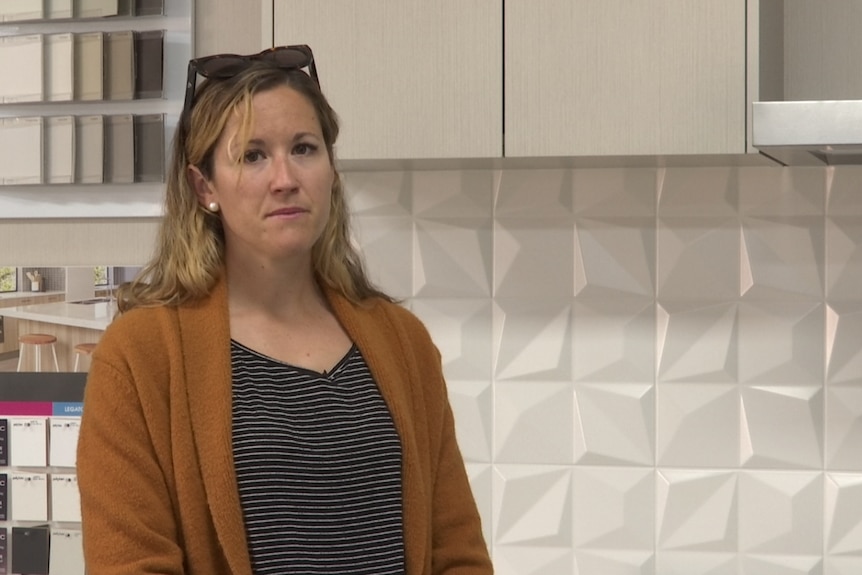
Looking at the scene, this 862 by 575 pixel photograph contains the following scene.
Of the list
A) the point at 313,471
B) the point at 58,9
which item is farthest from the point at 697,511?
the point at 58,9

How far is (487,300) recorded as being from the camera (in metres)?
2.19

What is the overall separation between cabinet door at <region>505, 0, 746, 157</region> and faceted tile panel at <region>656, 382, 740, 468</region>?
544 mm

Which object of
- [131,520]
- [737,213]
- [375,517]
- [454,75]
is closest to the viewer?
[131,520]

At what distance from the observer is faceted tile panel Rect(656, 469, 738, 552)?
210cm

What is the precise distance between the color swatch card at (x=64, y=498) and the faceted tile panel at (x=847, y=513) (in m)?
1.47

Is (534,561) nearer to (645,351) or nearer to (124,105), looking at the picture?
(645,351)

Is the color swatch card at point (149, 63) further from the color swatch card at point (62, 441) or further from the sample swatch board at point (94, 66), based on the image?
the color swatch card at point (62, 441)

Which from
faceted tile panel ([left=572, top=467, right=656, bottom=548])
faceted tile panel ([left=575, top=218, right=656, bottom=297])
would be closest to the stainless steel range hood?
faceted tile panel ([left=575, top=218, right=656, bottom=297])

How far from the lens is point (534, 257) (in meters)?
2.17

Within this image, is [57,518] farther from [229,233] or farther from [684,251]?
[684,251]

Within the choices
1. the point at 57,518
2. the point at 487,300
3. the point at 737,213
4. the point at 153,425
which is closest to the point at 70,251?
the point at 57,518

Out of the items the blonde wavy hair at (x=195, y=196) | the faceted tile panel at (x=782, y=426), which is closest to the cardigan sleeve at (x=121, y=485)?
the blonde wavy hair at (x=195, y=196)

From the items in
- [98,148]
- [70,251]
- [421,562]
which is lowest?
[421,562]

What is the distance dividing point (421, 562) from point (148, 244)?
3.77 feet
